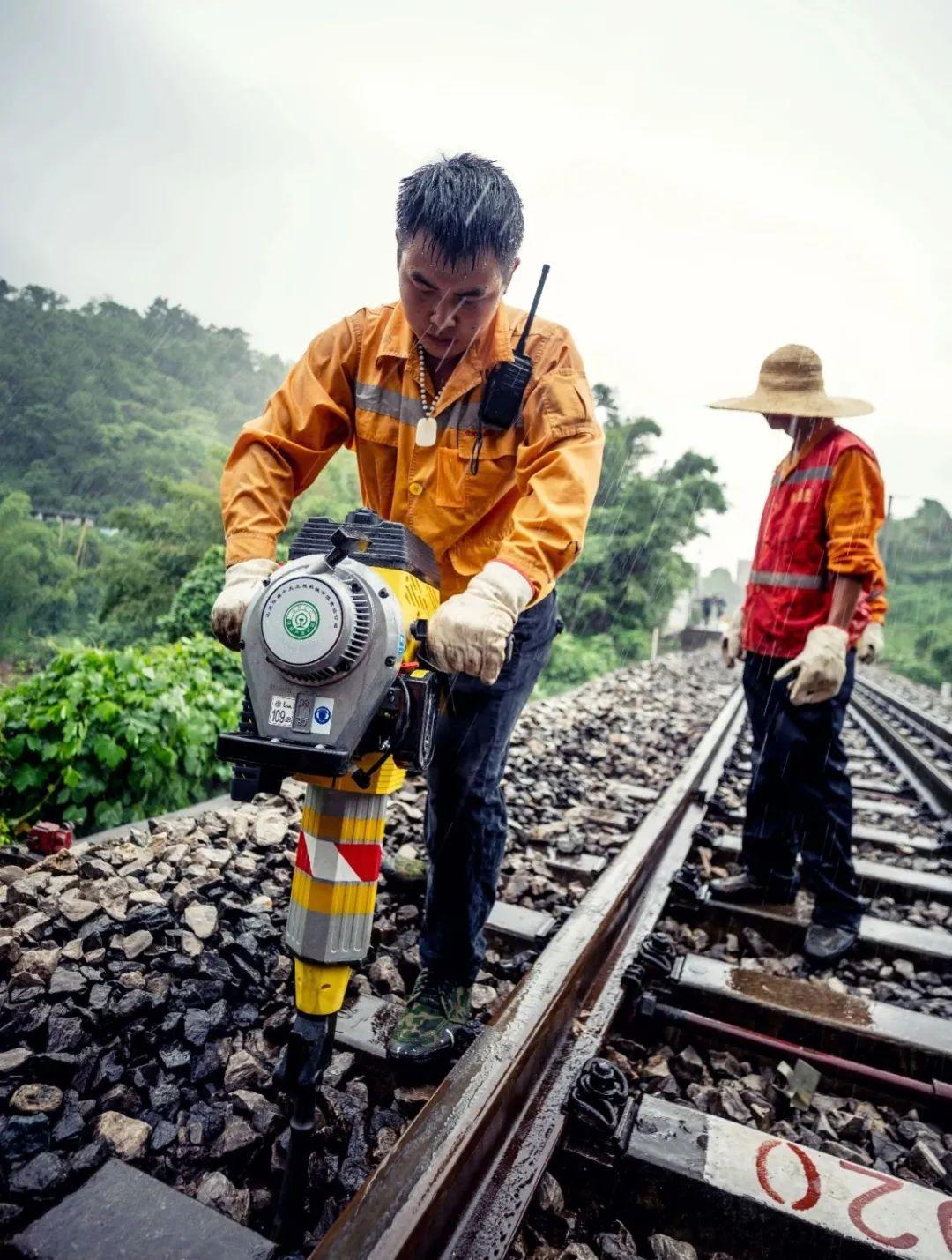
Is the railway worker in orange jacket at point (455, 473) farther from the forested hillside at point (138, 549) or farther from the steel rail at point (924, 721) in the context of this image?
the steel rail at point (924, 721)

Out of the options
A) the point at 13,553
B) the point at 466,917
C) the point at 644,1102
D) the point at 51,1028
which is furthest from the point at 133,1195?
the point at 13,553

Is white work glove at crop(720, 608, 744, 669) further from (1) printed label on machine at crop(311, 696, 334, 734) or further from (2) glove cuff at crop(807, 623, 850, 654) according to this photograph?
(1) printed label on machine at crop(311, 696, 334, 734)

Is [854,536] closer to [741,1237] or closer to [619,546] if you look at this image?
[741,1237]

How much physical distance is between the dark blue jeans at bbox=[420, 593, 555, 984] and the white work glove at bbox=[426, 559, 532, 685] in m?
0.48

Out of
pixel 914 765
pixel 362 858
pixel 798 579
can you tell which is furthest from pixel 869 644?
pixel 914 765

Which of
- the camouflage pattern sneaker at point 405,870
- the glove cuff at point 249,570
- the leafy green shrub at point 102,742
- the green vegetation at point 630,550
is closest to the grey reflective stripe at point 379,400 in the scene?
the glove cuff at point 249,570

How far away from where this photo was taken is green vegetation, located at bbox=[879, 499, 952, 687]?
30.9m

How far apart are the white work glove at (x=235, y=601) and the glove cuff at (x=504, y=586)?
0.42 meters

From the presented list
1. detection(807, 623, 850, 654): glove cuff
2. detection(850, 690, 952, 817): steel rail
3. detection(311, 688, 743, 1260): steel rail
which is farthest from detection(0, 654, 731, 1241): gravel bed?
detection(850, 690, 952, 817): steel rail

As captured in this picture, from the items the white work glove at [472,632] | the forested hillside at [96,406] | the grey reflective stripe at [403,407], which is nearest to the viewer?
the white work glove at [472,632]

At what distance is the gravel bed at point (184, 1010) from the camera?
4.87ft

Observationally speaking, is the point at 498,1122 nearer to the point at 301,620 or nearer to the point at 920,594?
the point at 301,620

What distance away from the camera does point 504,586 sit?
1.46 metres

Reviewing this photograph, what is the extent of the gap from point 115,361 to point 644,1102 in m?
53.2
